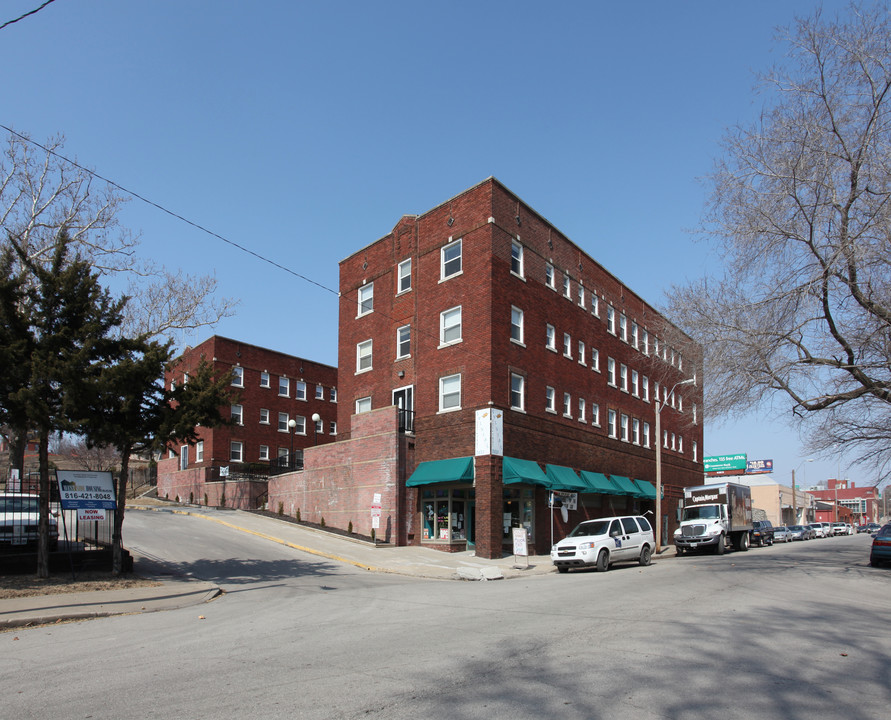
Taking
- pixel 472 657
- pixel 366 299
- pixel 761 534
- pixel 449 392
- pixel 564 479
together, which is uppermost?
pixel 366 299

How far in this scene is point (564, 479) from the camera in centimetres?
3095

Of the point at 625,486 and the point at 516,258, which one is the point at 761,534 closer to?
the point at 625,486

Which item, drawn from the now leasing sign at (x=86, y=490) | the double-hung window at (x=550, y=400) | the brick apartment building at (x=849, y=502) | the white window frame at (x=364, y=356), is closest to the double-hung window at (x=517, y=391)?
the double-hung window at (x=550, y=400)

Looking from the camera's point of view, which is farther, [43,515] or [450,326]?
[450,326]

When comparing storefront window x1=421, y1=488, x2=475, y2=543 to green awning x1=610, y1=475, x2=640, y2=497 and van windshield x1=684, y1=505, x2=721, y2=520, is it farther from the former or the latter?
van windshield x1=684, y1=505, x2=721, y2=520

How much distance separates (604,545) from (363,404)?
51.7ft

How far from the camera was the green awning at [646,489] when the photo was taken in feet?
131

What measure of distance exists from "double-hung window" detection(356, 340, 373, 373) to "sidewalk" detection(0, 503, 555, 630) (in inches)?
327

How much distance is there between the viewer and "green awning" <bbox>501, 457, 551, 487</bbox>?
89.1 ft

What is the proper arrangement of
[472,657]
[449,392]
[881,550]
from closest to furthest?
1. [472,657]
2. [881,550]
3. [449,392]


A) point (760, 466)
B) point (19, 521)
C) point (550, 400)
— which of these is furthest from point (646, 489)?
point (760, 466)

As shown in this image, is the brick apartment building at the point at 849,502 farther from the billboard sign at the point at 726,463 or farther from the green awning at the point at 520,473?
the green awning at the point at 520,473

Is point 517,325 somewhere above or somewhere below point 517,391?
above

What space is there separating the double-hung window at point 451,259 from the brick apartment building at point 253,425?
1824cm
